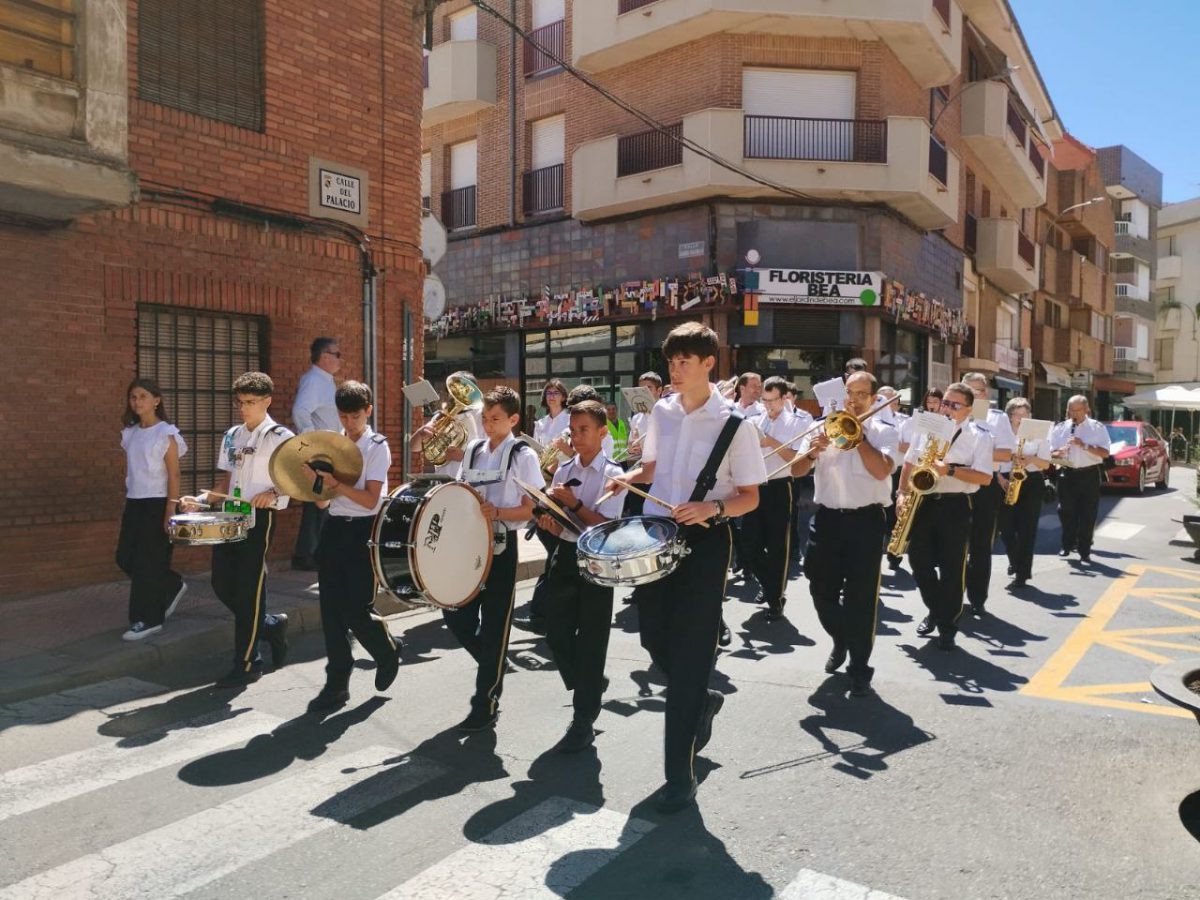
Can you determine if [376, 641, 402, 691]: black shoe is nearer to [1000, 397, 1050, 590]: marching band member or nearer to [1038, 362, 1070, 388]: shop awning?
[1000, 397, 1050, 590]: marching band member

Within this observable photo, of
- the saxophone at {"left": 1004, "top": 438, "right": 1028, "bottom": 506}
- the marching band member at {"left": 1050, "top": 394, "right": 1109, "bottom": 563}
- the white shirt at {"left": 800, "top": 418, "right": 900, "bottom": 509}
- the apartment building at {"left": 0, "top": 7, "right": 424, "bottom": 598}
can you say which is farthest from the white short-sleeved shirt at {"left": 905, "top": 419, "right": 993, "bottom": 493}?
the apartment building at {"left": 0, "top": 7, "right": 424, "bottom": 598}

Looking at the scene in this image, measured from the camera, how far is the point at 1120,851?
3.61 metres

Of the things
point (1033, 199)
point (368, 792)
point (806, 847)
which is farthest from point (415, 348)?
point (1033, 199)

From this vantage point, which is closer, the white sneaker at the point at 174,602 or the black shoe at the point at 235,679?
the black shoe at the point at 235,679

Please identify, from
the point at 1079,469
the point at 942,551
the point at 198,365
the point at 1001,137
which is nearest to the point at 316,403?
the point at 198,365

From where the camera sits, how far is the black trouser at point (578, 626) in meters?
4.89

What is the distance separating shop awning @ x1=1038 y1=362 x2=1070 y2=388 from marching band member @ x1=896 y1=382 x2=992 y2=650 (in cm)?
3166

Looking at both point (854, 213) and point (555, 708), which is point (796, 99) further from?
point (555, 708)

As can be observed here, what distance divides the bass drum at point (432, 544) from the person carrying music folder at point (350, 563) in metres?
0.56

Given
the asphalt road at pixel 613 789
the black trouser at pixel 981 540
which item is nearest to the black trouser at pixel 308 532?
the asphalt road at pixel 613 789

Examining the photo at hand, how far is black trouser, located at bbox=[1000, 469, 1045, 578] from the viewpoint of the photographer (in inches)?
377

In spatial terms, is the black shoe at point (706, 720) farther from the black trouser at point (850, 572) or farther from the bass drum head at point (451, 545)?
the black trouser at point (850, 572)

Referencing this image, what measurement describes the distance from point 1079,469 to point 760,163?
31.6 ft

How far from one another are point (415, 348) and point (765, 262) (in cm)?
940
